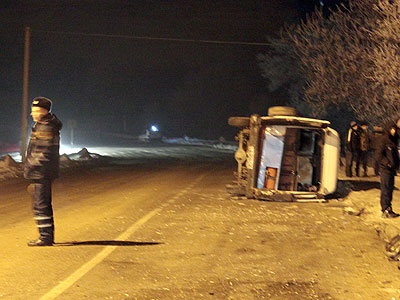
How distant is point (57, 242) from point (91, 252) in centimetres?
78

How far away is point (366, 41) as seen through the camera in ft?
57.7

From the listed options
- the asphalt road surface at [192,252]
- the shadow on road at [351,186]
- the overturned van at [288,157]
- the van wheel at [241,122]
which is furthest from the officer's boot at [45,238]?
the shadow on road at [351,186]

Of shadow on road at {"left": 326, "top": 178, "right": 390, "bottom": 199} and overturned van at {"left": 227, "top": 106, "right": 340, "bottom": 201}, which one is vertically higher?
overturned van at {"left": 227, "top": 106, "right": 340, "bottom": 201}

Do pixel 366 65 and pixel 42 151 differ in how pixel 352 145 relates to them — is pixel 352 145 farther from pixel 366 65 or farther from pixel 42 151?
pixel 42 151

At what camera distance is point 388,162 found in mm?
9336

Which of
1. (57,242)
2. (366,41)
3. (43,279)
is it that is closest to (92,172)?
(366,41)

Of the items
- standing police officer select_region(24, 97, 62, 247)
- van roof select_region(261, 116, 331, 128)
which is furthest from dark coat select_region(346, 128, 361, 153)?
standing police officer select_region(24, 97, 62, 247)

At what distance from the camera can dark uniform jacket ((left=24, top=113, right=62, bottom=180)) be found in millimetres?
6855

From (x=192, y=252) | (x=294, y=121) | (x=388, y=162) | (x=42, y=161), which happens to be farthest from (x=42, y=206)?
(x=294, y=121)

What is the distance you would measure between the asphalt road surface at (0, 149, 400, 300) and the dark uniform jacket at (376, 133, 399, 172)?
1146mm

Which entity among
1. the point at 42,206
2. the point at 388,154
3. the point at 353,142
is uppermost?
the point at 388,154

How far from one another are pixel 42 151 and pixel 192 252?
2.35 m

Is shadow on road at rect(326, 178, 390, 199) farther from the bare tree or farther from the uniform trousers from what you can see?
the uniform trousers

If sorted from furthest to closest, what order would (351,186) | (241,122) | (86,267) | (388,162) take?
(351,186)
(241,122)
(388,162)
(86,267)
